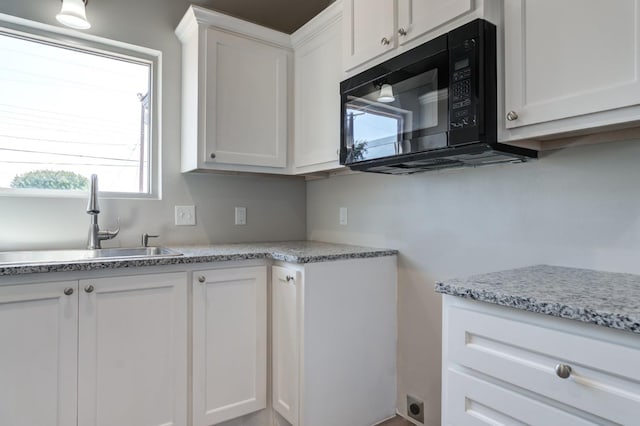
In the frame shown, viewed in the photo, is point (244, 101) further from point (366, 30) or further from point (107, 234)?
point (107, 234)

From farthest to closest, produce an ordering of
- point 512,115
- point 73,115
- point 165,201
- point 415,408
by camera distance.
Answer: point 165,201 → point 73,115 → point 415,408 → point 512,115

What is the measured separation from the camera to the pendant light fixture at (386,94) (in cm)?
160

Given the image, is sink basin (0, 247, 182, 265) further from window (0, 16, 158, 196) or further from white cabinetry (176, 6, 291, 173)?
white cabinetry (176, 6, 291, 173)

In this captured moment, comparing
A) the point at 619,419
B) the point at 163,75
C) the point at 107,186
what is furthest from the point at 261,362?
the point at 163,75

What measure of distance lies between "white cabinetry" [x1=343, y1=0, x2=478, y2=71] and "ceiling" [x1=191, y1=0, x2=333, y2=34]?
3.16 ft

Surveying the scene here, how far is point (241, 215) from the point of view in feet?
8.21

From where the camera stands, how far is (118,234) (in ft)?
6.86

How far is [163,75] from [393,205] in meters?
1.56

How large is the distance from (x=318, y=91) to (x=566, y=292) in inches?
63.3

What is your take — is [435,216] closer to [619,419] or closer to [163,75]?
[619,419]

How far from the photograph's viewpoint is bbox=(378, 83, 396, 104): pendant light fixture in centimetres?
160

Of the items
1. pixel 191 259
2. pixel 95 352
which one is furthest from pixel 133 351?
pixel 191 259

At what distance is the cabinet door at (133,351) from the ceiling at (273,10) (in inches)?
69.7

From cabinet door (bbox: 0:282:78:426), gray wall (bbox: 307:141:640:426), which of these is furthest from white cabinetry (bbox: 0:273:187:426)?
gray wall (bbox: 307:141:640:426)
